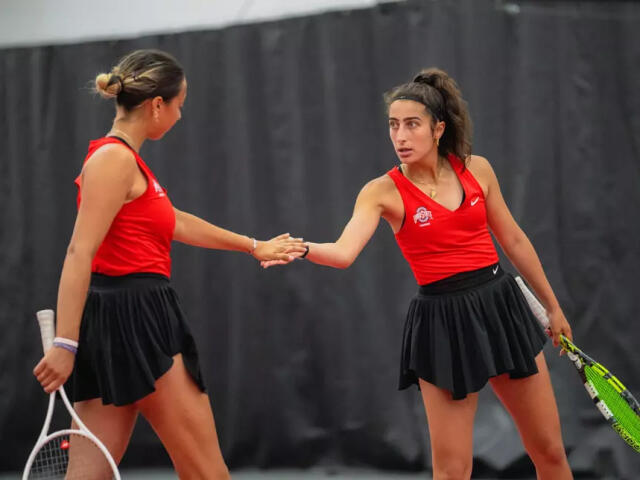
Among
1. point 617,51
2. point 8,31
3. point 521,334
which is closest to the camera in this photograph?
point 521,334

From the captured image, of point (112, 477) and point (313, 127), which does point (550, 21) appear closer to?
point (313, 127)

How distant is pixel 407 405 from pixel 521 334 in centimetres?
194

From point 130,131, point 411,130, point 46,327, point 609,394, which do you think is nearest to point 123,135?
point 130,131

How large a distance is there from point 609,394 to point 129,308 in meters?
1.85

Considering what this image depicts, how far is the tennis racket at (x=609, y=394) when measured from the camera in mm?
3287

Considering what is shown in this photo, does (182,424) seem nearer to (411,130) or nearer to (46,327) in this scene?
(46,327)

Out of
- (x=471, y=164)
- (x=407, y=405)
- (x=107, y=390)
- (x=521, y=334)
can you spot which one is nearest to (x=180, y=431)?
(x=107, y=390)

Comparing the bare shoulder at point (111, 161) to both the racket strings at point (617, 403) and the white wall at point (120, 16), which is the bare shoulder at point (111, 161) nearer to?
the racket strings at point (617, 403)

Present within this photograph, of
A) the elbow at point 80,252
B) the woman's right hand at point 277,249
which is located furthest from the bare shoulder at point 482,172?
the elbow at point 80,252

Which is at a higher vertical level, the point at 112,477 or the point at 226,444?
the point at 112,477

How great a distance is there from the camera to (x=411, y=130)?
3.31 m

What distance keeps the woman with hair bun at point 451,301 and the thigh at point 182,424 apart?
28.8 inches

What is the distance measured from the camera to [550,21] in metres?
4.86

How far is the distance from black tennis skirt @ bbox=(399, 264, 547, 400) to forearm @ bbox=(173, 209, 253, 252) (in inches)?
29.3
